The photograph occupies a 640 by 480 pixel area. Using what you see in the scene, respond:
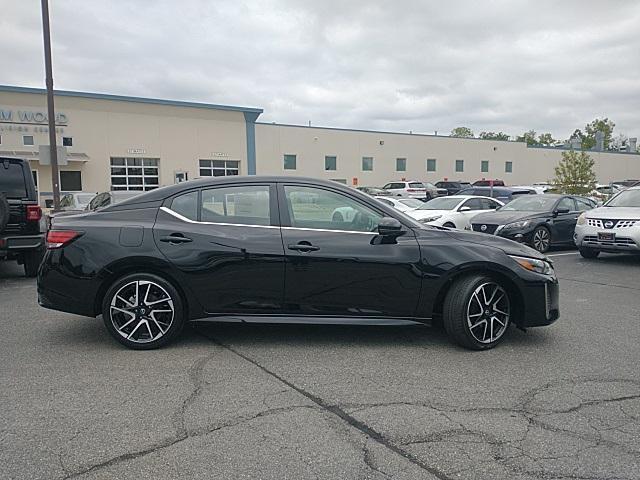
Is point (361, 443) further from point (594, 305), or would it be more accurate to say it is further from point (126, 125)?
point (126, 125)

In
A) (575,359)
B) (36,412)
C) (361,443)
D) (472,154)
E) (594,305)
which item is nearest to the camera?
(361,443)

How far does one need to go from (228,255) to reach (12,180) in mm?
4969

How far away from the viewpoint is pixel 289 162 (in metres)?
38.5

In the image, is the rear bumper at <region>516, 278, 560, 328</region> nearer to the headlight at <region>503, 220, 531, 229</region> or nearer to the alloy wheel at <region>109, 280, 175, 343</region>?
the alloy wheel at <region>109, 280, 175, 343</region>

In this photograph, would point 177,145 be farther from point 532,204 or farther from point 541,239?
point 541,239

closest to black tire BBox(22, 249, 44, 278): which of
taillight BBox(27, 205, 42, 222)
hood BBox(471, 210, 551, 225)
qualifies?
taillight BBox(27, 205, 42, 222)

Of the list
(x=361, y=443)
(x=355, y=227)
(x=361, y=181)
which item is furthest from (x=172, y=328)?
(x=361, y=181)

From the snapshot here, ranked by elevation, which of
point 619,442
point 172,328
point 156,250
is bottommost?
point 619,442

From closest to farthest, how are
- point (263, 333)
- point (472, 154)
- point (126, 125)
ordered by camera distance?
1. point (263, 333)
2. point (126, 125)
3. point (472, 154)

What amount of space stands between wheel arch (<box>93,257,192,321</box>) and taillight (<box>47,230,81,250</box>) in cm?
45

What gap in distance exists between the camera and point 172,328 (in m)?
4.64

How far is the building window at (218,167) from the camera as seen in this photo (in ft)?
108

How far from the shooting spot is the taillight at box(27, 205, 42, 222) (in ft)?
25.3

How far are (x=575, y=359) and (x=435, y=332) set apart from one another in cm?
131
